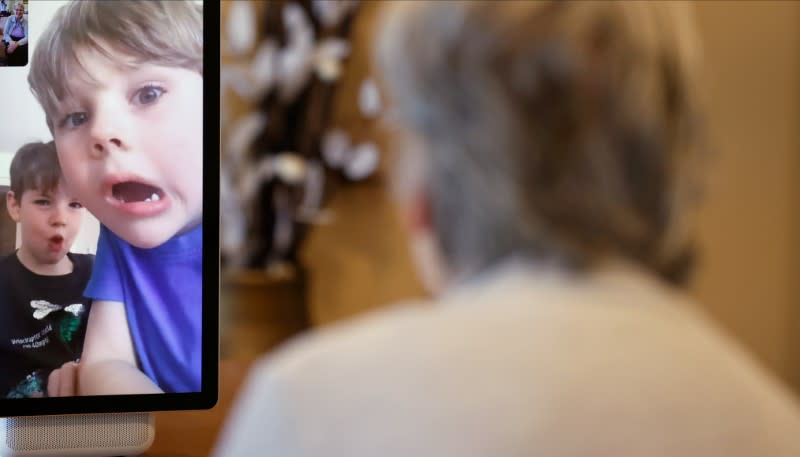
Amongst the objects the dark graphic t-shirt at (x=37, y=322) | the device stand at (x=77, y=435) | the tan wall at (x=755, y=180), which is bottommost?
the device stand at (x=77, y=435)

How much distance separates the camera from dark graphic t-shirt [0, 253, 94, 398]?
75 centimetres

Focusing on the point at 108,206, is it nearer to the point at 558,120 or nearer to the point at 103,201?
the point at 103,201

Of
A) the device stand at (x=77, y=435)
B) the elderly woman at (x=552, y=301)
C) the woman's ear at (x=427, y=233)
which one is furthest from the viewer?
the device stand at (x=77, y=435)

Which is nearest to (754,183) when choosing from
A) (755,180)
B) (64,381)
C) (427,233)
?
(755,180)

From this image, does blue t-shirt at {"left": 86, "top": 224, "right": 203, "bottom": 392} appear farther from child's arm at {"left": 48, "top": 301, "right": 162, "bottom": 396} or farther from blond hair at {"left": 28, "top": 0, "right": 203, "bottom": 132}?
blond hair at {"left": 28, "top": 0, "right": 203, "bottom": 132}

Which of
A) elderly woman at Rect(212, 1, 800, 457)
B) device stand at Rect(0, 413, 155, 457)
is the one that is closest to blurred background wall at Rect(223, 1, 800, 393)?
device stand at Rect(0, 413, 155, 457)

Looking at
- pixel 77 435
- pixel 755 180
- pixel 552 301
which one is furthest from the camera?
pixel 755 180

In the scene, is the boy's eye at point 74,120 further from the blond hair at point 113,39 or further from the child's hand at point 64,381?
the child's hand at point 64,381

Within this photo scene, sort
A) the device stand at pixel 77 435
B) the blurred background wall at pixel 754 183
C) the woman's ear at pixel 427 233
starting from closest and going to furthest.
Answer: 1. the woman's ear at pixel 427 233
2. the device stand at pixel 77 435
3. the blurred background wall at pixel 754 183

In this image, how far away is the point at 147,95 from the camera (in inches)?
29.8

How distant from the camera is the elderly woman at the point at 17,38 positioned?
2.47 ft

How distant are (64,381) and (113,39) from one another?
271 millimetres

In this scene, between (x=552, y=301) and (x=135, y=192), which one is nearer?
(x=552, y=301)

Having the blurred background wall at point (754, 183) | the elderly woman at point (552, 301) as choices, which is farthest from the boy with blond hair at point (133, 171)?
the blurred background wall at point (754, 183)
